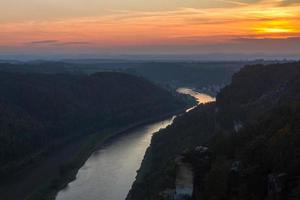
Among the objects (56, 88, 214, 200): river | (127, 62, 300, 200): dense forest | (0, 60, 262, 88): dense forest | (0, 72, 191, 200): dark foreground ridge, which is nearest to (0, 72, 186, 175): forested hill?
(0, 72, 191, 200): dark foreground ridge

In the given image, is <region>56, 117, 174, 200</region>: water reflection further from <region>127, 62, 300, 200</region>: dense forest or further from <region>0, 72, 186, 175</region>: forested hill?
<region>0, 72, 186, 175</region>: forested hill

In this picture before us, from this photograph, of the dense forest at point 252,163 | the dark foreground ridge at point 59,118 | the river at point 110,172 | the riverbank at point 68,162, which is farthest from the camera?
the dark foreground ridge at point 59,118

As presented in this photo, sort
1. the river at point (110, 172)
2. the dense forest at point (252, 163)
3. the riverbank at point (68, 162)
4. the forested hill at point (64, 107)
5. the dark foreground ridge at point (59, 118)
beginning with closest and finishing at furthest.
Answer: the dense forest at point (252, 163) → the river at point (110, 172) → the riverbank at point (68, 162) → the dark foreground ridge at point (59, 118) → the forested hill at point (64, 107)

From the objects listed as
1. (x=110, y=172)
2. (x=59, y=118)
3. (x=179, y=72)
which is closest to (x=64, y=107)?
(x=59, y=118)

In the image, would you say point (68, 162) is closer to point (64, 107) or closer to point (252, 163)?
point (64, 107)

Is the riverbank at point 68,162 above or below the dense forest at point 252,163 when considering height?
below

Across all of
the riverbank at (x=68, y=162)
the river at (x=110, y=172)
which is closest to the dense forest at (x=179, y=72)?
the riverbank at (x=68, y=162)

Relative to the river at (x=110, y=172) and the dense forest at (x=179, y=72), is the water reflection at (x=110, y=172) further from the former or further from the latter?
the dense forest at (x=179, y=72)

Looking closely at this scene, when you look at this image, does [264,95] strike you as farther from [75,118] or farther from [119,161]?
[75,118]

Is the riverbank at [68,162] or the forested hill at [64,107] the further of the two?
the forested hill at [64,107]
